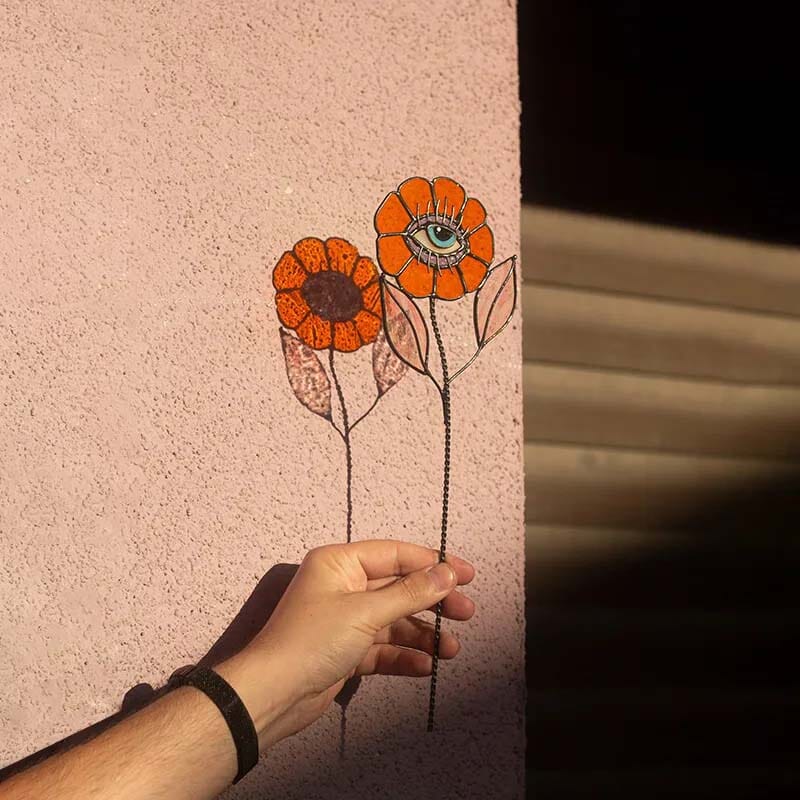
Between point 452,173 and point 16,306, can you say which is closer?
point 16,306

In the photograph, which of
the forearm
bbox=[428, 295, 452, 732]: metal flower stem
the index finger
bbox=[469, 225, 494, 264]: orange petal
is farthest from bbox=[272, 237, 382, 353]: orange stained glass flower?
the forearm

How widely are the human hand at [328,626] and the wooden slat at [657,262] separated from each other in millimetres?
788

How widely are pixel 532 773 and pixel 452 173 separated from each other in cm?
127

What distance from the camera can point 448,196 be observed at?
1622 mm

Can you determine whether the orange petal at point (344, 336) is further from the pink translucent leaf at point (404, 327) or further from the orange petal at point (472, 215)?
the orange petal at point (472, 215)

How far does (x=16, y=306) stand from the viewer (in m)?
1.36

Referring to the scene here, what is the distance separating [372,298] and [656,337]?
761 millimetres

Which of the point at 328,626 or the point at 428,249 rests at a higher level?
the point at 428,249

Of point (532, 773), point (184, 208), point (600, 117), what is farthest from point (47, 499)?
point (600, 117)

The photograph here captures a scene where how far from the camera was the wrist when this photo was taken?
3.84ft

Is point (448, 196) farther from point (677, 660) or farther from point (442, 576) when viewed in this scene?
point (677, 660)

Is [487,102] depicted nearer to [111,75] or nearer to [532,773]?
[111,75]

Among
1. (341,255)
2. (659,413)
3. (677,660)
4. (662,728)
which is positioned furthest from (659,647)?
(341,255)

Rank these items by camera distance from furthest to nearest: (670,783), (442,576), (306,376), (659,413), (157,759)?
(659,413), (670,783), (306,376), (442,576), (157,759)
